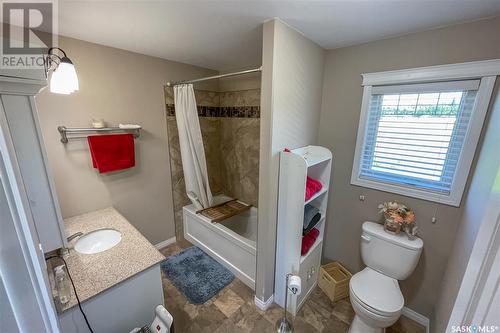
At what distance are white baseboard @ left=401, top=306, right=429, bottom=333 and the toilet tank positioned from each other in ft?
1.44

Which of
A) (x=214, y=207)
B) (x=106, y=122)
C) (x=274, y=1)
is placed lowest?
(x=214, y=207)

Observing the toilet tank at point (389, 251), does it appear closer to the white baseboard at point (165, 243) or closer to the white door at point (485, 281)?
the white door at point (485, 281)

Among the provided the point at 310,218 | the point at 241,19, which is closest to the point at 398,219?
the point at 310,218

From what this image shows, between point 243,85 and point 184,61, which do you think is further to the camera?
point 243,85

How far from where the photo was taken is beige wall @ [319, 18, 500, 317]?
1362 millimetres

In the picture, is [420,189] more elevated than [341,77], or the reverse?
[341,77]

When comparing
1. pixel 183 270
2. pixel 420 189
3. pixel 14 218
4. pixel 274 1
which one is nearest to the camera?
pixel 14 218

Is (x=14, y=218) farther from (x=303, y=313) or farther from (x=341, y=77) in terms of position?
(x=341, y=77)

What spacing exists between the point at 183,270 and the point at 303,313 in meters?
1.31

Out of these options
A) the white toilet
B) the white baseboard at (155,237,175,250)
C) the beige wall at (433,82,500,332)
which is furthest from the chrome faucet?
the beige wall at (433,82,500,332)

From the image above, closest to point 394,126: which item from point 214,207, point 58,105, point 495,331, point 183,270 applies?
point 495,331

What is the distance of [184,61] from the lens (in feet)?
7.80

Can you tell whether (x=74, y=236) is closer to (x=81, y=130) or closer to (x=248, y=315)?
(x=81, y=130)

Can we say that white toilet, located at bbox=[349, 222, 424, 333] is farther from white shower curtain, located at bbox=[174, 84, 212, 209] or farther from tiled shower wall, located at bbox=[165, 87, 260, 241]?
white shower curtain, located at bbox=[174, 84, 212, 209]
